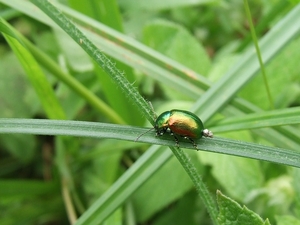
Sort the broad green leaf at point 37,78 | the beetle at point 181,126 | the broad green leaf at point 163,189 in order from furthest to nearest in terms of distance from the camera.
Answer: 1. the broad green leaf at point 163,189
2. the broad green leaf at point 37,78
3. the beetle at point 181,126

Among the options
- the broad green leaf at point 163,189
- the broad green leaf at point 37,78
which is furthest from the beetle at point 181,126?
the broad green leaf at point 37,78

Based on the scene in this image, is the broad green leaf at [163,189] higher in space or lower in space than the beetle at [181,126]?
higher

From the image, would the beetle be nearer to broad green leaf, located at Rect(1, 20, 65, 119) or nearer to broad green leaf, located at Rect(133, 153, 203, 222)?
broad green leaf, located at Rect(133, 153, 203, 222)

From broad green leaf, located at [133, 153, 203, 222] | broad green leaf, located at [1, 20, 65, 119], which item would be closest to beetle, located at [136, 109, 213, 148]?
broad green leaf, located at [133, 153, 203, 222]

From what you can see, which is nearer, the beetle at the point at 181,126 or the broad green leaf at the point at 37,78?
the beetle at the point at 181,126

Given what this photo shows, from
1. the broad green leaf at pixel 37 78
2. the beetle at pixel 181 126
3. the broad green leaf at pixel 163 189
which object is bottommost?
the beetle at pixel 181 126

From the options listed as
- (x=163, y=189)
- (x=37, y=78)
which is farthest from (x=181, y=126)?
(x=37, y=78)

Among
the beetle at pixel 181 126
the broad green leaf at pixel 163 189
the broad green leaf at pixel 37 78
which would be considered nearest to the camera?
the beetle at pixel 181 126

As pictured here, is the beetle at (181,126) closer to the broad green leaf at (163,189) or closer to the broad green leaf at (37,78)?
the broad green leaf at (163,189)

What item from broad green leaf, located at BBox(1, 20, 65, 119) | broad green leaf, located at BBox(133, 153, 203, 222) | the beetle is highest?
broad green leaf, located at BBox(1, 20, 65, 119)

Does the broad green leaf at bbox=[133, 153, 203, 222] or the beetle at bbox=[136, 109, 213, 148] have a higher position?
the broad green leaf at bbox=[133, 153, 203, 222]
